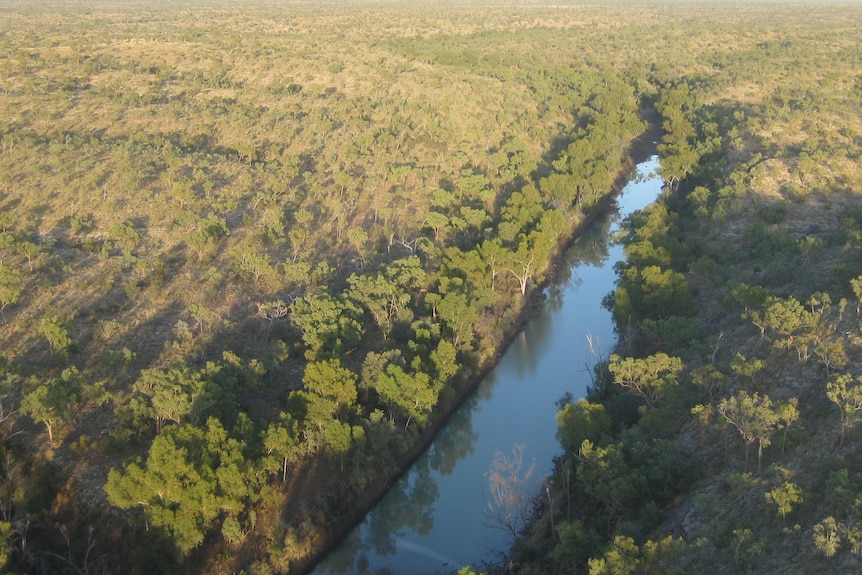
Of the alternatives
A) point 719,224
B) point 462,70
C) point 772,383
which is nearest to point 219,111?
point 462,70

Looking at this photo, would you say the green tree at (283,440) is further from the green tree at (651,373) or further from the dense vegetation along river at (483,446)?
the green tree at (651,373)

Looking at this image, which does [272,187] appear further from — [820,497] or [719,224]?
[820,497]

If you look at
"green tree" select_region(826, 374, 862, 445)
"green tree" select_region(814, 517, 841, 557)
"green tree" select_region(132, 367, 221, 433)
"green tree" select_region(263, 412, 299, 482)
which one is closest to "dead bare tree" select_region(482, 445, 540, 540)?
"green tree" select_region(263, 412, 299, 482)

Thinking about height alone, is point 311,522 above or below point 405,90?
below

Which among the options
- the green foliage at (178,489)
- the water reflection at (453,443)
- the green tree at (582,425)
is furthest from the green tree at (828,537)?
the green foliage at (178,489)

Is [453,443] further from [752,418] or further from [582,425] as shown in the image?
[752,418]
